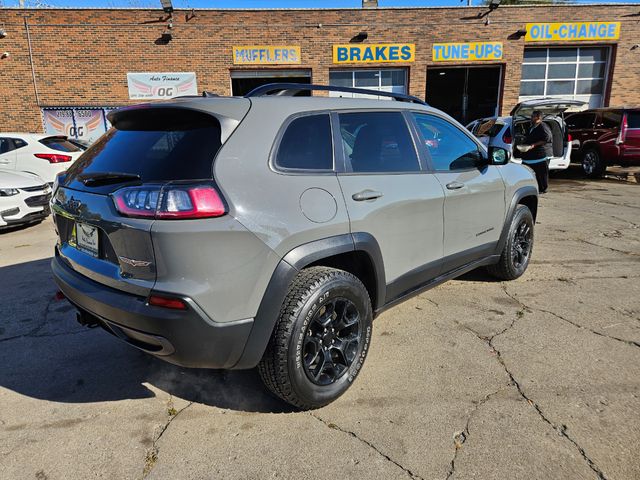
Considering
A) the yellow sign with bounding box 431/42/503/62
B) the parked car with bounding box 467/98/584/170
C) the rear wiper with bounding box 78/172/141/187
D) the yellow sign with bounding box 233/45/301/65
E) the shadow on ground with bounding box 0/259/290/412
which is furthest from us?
the yellow sign with bounding box 431/42/503/62

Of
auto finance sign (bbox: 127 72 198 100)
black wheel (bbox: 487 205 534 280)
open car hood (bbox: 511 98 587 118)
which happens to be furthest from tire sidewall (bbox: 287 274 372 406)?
auto finance sign (bbox: 127 72 198 100)

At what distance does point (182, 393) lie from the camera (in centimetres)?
280

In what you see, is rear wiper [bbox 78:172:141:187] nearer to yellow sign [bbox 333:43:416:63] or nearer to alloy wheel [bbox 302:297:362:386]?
alloy wheel [bbox 302:297:362:386]

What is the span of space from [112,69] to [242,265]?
17.7 meters

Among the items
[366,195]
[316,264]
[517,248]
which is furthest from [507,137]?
[316,264]

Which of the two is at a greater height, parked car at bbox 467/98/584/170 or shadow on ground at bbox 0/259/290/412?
parked car at bbox 467/98/584/170

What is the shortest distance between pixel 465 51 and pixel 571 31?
4275mm

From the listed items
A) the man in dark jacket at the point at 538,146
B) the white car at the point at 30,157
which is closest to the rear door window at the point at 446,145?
the man in dark jacket at the point at 538,146

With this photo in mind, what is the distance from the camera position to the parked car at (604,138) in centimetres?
1137

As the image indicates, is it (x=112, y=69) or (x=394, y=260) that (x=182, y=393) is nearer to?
(x=394, y=260)

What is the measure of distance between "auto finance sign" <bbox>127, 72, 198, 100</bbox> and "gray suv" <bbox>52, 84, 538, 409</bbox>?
15575mm

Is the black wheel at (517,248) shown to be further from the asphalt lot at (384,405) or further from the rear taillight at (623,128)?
the rear taillight at (623,128)

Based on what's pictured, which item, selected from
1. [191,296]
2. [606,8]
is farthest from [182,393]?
[606,8]

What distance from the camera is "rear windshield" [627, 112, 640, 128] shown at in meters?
11.3
